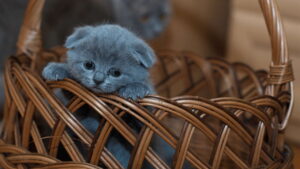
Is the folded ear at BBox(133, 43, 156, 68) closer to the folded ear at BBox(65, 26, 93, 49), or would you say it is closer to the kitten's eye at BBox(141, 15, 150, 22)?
the folded ear at BBox(65, 26, 93, 49)

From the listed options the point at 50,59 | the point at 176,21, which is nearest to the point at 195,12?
the point at 176,21

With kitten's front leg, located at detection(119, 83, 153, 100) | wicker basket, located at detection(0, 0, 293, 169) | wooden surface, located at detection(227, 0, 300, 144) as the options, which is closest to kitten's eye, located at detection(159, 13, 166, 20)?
wooden surface, located at detection(227, 0, 300, 144)

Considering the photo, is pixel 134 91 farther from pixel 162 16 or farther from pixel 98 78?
pixel 162 16

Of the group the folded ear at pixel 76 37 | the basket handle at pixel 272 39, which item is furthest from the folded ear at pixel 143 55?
the basket handle at pixel 272 39

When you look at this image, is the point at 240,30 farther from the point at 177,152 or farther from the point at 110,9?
the point at 177,152

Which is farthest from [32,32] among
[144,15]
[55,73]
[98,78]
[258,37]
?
[258,37]

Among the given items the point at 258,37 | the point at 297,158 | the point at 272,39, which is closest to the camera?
the point at 272,39
